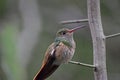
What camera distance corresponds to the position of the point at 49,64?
3.34 meters

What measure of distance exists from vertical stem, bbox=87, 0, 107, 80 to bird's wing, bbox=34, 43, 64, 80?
306mm

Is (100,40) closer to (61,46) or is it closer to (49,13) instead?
(61,46)

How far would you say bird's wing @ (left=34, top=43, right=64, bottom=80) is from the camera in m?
3.24

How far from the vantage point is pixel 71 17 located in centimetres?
779

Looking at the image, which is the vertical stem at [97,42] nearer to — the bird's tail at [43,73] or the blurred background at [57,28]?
the bird's tail at [43,73]

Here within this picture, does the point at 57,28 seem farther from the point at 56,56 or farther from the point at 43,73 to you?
the point at 43,73

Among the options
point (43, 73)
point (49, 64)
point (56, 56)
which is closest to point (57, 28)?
point (56, 56)

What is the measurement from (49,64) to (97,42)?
35 cm

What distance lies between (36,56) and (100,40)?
12.2 feet

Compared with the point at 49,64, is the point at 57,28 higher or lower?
lower

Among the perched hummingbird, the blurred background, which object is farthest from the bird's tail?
the blurred background

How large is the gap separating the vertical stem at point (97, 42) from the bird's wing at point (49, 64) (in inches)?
12.1

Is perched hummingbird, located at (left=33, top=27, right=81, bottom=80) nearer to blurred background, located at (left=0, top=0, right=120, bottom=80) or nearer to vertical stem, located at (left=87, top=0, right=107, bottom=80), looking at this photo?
vertical stem, located at (left=87, top=0, right=107, bottom=80)

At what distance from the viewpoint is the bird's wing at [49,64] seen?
324 centimetres
